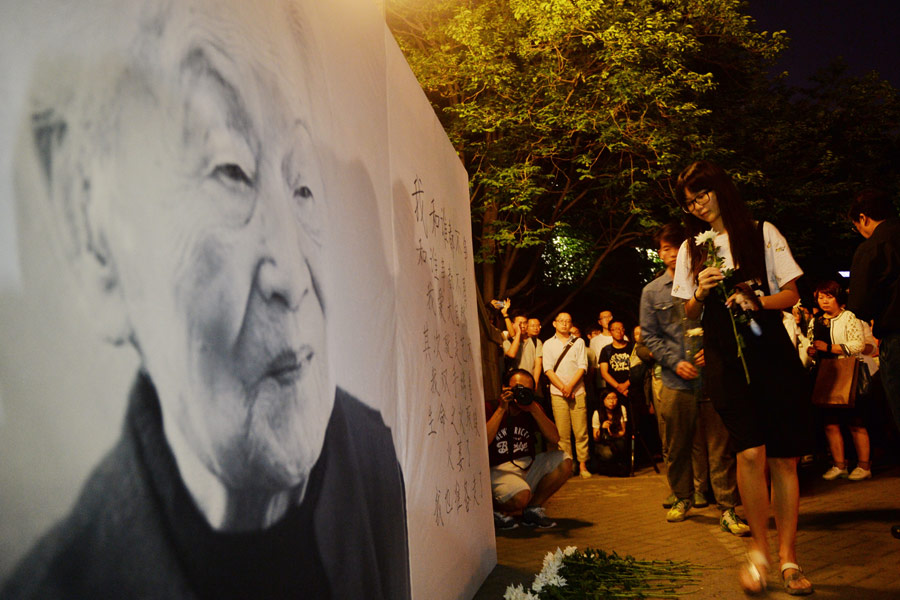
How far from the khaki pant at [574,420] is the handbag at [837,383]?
2.88 m

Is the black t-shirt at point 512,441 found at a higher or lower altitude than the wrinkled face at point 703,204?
lower

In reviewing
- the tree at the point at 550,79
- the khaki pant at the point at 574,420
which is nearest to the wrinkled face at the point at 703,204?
the khaki pant at the point at 574,420

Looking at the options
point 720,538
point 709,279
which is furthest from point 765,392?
point 720,538

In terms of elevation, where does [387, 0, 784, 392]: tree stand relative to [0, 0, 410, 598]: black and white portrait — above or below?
above

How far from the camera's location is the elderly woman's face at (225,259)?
1.30 m

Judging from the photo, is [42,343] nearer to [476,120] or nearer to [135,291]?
[135,291]

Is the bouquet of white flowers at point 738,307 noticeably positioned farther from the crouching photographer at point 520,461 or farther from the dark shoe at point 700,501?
the dark shoe at point 700,501

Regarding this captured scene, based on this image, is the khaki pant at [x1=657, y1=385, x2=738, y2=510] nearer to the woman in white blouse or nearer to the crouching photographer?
the crouching photographer

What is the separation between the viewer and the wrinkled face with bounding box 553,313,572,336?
1062 centimetres

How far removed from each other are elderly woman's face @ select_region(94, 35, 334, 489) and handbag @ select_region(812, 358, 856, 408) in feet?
26.8

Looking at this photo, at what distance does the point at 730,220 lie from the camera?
456cm

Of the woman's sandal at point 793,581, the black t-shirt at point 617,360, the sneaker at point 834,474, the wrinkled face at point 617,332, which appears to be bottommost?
the sneaker at point 834,474

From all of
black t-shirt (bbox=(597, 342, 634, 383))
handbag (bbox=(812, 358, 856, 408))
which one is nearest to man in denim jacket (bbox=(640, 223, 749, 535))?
handbag (bbox=(812, 358, 856, 408))

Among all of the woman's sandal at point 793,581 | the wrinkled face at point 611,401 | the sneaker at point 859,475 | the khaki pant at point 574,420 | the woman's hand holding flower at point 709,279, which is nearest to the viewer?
the woman's sandal at point 793,581
